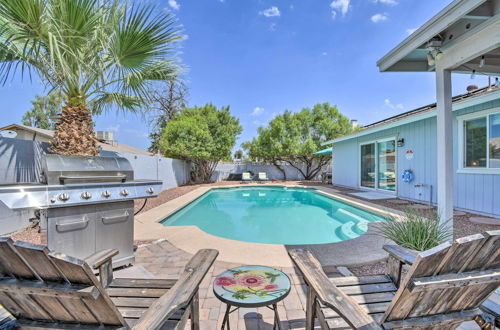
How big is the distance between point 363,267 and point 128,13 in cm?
476

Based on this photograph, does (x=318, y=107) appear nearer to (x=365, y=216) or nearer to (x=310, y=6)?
(x=310, y=6)

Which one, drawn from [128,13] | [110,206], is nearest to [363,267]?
[110,206]

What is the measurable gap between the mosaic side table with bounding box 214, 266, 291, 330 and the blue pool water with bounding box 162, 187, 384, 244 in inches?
140

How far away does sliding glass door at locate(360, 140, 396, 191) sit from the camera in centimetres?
902

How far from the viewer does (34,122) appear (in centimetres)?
2409

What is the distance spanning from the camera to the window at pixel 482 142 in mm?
5363

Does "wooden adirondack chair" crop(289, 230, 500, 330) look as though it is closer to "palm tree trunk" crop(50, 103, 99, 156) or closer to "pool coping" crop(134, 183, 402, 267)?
"pool coping" crop(134, 183, 402, 267)

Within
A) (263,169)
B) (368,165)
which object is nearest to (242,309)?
(368,165)

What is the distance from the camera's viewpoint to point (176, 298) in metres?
1.35

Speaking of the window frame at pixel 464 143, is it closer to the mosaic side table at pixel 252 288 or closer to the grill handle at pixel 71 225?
the mosaic side table at pixel 252 288

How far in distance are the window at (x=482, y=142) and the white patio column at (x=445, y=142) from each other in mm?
3444

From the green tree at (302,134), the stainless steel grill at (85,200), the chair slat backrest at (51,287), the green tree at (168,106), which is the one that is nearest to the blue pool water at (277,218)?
the stainless steel grill at (85,200)

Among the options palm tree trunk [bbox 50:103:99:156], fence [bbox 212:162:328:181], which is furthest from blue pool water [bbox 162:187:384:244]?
fence [bbox 212:162:328:181]

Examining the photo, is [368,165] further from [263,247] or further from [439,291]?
[439,291]
